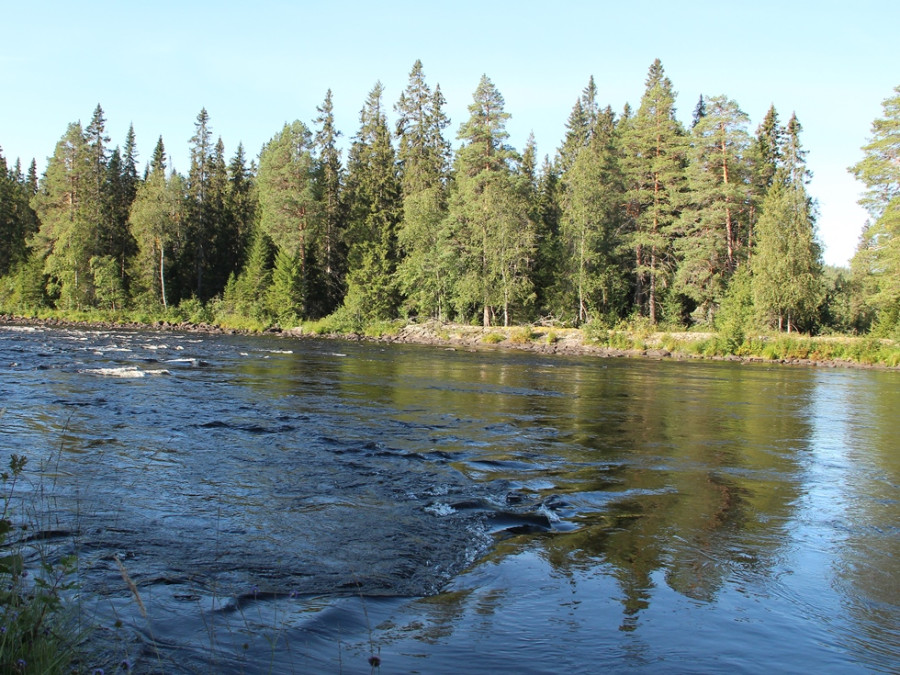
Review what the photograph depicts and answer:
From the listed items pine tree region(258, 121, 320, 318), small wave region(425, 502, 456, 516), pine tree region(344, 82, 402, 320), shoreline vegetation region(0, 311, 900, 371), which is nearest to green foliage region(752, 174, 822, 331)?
shoreline vegetation region(0, 311, 900, 371)

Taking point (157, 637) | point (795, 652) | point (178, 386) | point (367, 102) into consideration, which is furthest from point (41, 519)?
point (367, 102)

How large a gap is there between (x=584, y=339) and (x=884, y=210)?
67.6 feet

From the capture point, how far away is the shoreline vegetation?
38.6 metres

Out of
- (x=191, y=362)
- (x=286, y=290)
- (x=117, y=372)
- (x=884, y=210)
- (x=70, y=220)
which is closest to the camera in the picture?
(x=117, y=372)

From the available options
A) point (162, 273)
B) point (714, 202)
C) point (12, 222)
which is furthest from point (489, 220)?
point (12, 222)

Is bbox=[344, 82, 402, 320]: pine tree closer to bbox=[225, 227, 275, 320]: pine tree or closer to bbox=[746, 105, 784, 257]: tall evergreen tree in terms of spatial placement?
bbox=[225, 227, 275, 320]: pine tree

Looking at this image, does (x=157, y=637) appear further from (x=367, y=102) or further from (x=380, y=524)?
(x=367, y=102)

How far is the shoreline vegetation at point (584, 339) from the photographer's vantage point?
127ft

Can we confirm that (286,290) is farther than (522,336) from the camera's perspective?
Yes

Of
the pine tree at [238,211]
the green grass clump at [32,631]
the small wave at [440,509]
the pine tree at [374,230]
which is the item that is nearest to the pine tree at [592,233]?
the pine tree at [374,230]

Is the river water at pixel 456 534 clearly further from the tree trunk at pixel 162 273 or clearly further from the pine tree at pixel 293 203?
the tree trunk at pixel 162 273

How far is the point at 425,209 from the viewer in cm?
5497

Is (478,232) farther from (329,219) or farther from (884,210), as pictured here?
(884,210)

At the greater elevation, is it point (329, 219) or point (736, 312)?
point (329, 219)
